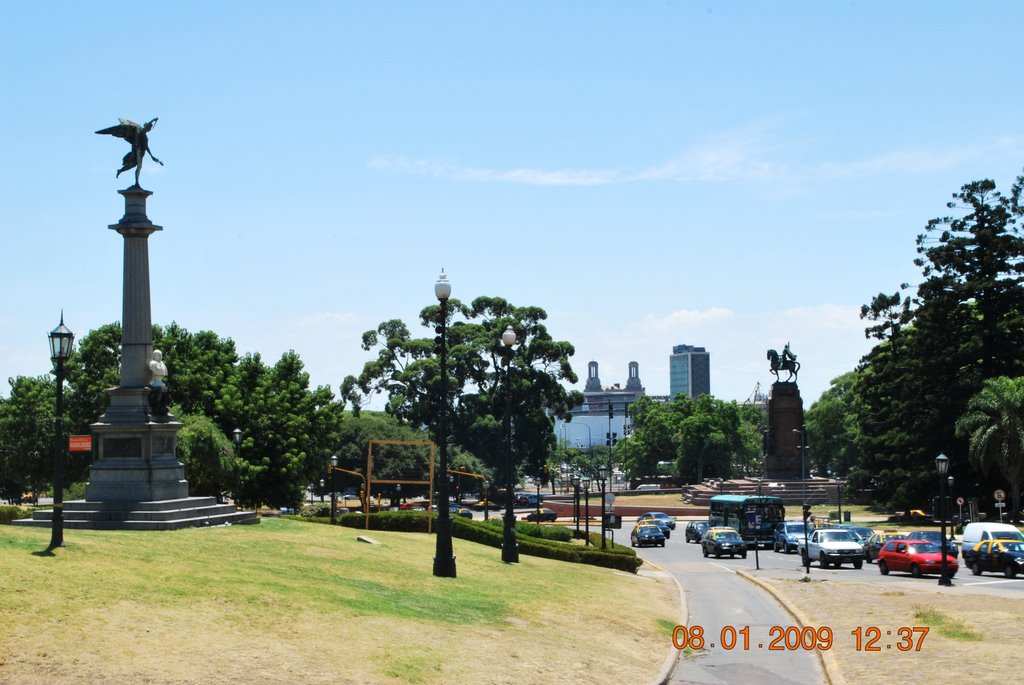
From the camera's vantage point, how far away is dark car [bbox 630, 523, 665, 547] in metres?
59.8

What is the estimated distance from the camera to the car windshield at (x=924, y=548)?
3834 cm

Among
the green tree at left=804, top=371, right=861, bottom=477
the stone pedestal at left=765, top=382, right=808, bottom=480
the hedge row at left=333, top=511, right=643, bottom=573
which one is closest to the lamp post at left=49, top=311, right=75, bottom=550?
the hedge row at left=333, top=511, right=643, bottom=573

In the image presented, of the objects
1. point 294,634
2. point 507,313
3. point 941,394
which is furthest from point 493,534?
point 507,313

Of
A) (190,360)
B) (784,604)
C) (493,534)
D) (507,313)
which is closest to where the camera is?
(784,604)

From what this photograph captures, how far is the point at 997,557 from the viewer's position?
122 ft

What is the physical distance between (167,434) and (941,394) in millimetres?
53703

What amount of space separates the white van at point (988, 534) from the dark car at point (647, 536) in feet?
65.4

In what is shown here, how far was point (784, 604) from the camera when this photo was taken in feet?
94.1

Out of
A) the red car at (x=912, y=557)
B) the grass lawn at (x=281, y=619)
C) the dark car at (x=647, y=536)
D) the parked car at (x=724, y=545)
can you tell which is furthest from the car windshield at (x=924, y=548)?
the dark car at (x=647, y=536)

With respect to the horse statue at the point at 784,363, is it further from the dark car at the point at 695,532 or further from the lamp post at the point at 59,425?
the lamp post at the point at 59,425

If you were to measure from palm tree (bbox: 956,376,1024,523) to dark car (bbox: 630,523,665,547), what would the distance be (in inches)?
708

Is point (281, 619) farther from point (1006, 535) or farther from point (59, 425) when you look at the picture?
point (1006, 535)

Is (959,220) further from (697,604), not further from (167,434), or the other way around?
(167,434)

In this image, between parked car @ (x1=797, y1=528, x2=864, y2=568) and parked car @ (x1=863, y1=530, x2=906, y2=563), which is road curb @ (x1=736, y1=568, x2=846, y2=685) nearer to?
parked car @ (x1=797, y1=528, x2=864, y2=568)
